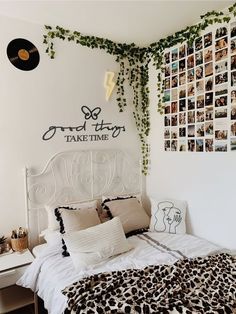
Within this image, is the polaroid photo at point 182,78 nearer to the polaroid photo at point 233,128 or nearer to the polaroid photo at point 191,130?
the polaroid photo at point 191,130

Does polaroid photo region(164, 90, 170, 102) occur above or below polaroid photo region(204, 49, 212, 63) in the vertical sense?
below

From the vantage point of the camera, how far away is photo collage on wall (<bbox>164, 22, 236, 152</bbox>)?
2074mm

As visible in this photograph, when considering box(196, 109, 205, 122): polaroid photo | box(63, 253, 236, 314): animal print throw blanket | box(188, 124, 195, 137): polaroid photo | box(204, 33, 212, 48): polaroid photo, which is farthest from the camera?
box(188, 124, 195, 137): polaroid photo

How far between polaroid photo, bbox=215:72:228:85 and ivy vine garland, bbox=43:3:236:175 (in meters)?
0.47

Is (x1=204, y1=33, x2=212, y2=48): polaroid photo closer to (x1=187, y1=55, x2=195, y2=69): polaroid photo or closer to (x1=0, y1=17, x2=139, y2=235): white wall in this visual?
(x1=187, y1=55, x2=195, y2=69): polaroid photo

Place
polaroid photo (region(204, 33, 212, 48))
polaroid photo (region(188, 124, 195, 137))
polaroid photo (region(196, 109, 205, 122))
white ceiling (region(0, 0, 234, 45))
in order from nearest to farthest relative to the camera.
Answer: white ceiling (region(0, 0, 234, 45)) < polaroid photo (region(204, 33, 212, 48)) < polaroid photo (region(196, 109, 205, 122)) < polaroid photo (region(188, 124, 195, 137))

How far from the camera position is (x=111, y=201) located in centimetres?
254

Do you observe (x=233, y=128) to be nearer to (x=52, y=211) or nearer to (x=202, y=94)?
(x=202, y=94)

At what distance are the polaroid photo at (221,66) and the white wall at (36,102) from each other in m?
1.13

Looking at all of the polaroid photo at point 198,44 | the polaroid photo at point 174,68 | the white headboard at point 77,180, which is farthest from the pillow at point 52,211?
the polaroid photo at point 198,44

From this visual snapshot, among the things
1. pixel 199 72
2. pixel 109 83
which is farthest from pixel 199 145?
pixel 109 83

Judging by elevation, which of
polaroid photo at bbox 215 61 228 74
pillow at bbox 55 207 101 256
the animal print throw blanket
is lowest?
the animal print throw blanket

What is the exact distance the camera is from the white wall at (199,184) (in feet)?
7.07

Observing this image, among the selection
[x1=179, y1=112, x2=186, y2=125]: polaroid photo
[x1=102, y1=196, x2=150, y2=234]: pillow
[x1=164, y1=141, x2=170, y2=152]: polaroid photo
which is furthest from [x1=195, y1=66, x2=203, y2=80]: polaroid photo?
[x1=102, y1=196, x2=150, y2=234]: pillow
